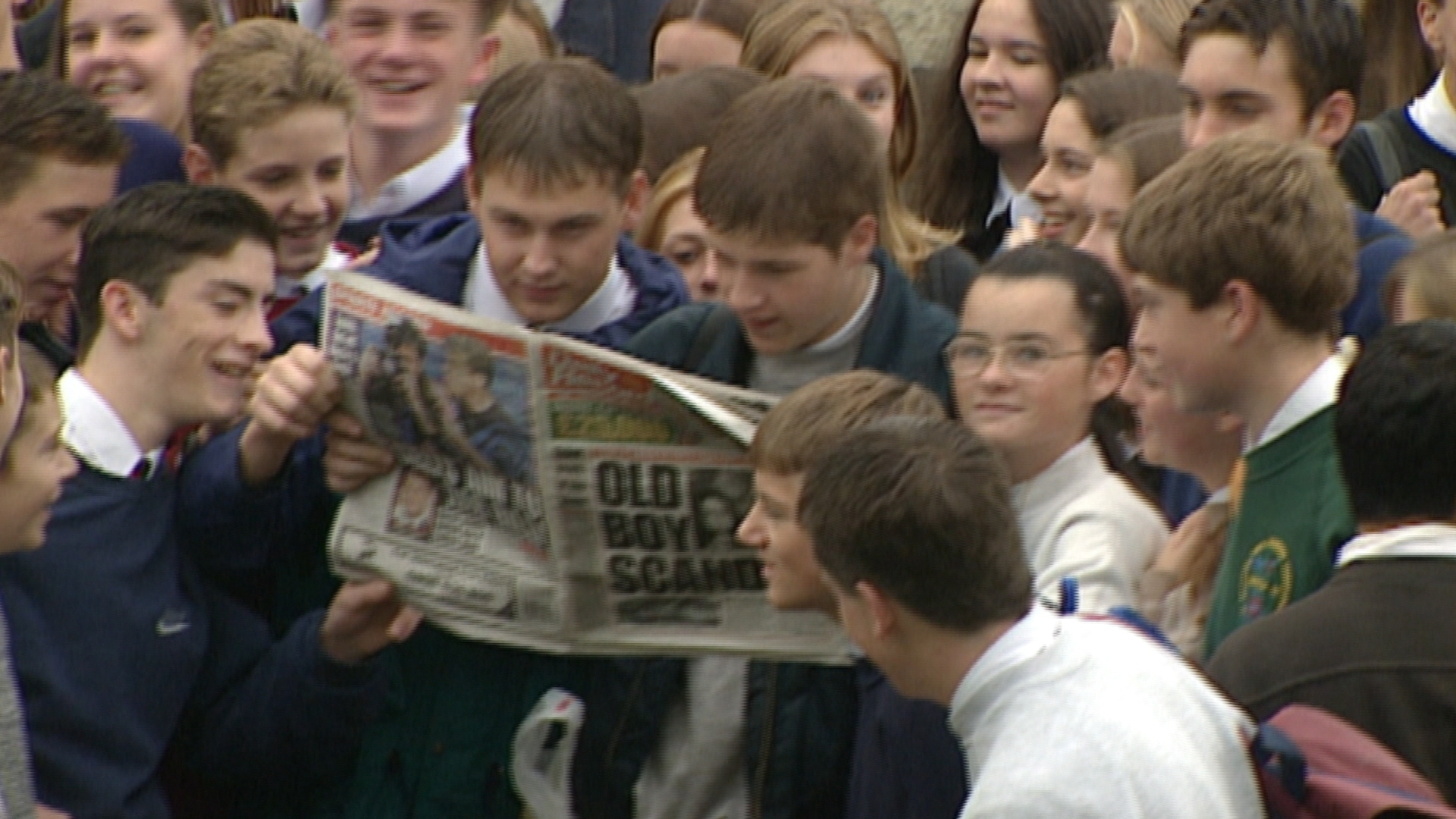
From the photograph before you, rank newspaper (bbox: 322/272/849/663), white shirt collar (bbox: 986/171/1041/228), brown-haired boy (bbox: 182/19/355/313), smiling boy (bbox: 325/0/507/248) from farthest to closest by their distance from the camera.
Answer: white shirt collar (bbox: 986/171/1041/228) → smiling boy (bbox: 325/0/507/248) → brown-haired boy (bbox: 182/19/355/313) → newspaper (bbox: 322/272/849/663)

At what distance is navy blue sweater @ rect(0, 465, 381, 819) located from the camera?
13.5 feet

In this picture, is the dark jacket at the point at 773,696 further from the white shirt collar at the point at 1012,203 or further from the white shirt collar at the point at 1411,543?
the white shirt collar at the point at 1012,203

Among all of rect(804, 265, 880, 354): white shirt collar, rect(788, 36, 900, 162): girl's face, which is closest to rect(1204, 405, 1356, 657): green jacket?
rect(804, 265, 880, 354): white shirt collar

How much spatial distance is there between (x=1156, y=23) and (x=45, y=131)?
9.25 ft

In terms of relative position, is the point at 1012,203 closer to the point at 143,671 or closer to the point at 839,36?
the point at 839,36

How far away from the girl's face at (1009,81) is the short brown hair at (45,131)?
92.5 inches

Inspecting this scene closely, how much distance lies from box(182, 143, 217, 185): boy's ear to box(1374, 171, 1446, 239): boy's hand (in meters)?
2.35

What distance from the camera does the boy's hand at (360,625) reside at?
4234mm

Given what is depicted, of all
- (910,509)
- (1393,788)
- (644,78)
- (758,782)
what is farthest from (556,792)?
(644,78)

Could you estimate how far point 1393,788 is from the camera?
2.95 metres

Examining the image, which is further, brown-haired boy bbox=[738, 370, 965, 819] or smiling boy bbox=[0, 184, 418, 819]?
smiling boy bbox=[0, 184, 418, 819]

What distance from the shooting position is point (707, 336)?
4340 mm

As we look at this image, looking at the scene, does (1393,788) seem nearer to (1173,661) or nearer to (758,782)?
(1173,661)

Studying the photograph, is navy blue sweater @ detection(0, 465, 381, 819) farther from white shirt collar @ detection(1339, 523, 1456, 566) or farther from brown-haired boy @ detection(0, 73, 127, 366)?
white shirt collar @ detection(1339, 523, 1456, 566)
